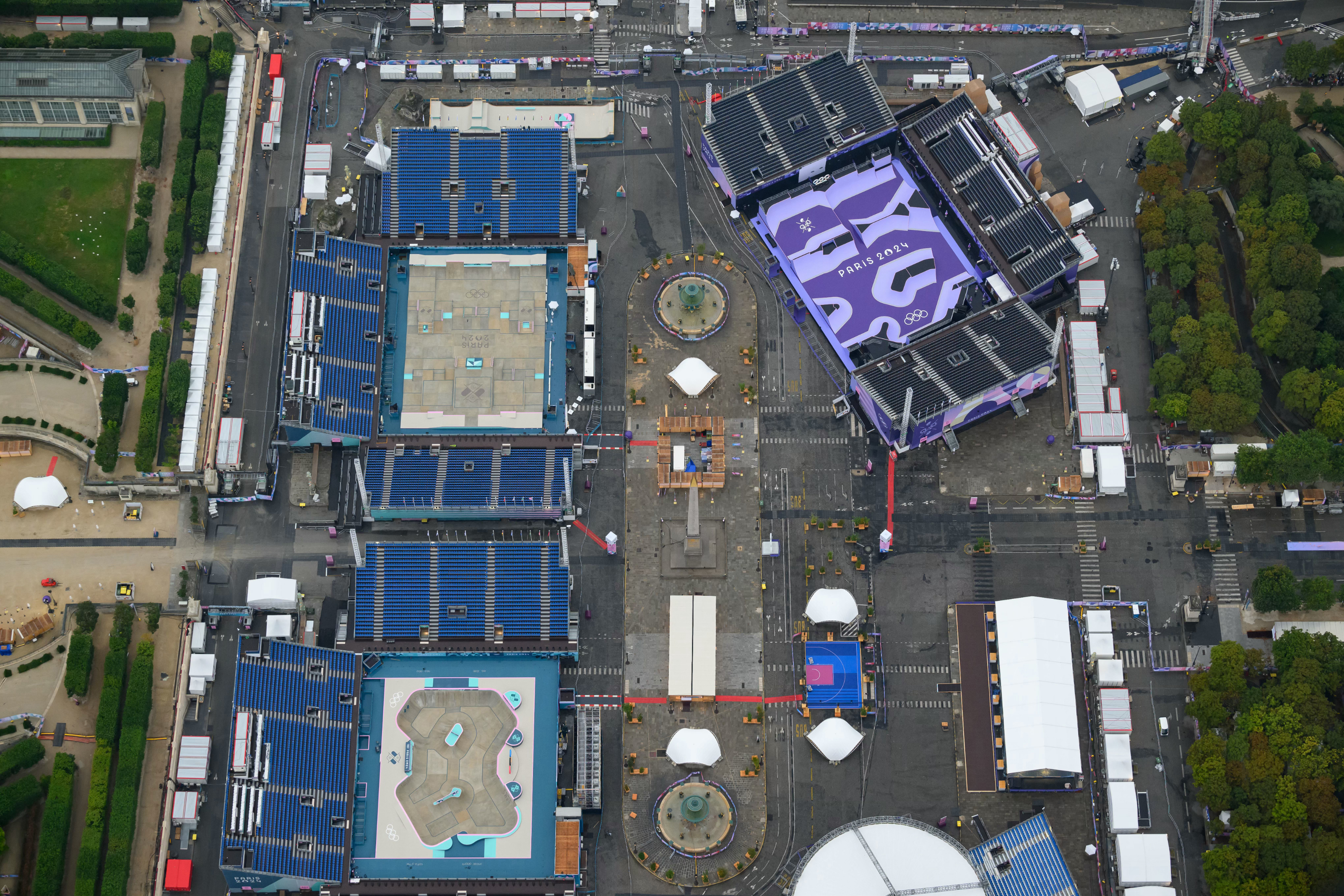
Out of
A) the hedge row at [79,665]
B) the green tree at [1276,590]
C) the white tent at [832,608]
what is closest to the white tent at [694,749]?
the white tent at [832,608]

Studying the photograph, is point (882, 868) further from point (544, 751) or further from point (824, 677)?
point (544, 751)

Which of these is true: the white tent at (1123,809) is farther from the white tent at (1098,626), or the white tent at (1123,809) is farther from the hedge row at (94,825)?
the hedge row at (94,825)

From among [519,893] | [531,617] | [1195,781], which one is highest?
[531,617]

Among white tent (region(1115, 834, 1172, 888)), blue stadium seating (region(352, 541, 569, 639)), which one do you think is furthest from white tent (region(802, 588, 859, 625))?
white tent (region(1115, 834, 1172, 888))

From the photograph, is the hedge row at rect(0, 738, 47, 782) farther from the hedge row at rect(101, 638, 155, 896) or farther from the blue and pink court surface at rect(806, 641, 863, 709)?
the blue and pink court surface at rect(806, 641, 863, 709)

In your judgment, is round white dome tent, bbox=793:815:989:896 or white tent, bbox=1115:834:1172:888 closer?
round white dome tent, bbox=793:815:989:896

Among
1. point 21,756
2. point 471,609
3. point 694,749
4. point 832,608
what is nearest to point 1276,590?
point 832,608

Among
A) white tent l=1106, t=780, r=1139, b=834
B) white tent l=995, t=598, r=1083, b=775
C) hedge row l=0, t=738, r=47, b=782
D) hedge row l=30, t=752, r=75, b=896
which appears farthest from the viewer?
white tent l=995, t=598, r=1083, b=775

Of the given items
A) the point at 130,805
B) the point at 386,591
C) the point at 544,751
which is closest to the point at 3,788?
the point at 130,805
